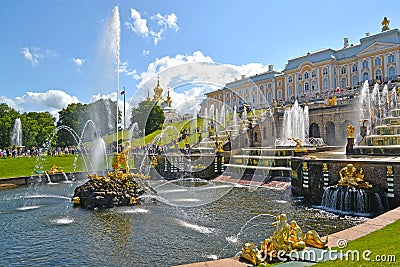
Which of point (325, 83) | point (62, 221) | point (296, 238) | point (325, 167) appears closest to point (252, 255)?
point (296, 238)

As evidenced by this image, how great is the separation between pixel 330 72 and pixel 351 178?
5411 cm

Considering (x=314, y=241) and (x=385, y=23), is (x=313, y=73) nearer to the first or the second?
(x=385, y=23)

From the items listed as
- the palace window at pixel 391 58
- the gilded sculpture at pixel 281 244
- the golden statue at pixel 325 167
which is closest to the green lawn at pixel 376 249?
the gilded sculpture at pixel 281 244

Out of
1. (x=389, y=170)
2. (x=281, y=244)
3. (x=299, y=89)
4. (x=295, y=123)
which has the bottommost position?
→ (x=281, y=244)

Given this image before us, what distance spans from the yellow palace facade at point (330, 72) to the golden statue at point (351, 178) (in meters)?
33.9

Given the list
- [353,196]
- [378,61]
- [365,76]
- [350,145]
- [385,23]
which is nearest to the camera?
[353,196]

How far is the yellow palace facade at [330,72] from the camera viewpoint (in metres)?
53.3

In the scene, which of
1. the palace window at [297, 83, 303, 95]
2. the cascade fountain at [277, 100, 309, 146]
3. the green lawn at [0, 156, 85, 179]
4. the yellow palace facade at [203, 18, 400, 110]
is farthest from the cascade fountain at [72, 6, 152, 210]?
the palace window at [297, 83, 303, 95]

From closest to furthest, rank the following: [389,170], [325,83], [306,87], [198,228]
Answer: [198,228] < [389,170] < [325,83] < [306,87]

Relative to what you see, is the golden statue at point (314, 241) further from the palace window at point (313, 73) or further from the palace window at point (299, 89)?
the palace window at point (299, 89)

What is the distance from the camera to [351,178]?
13.3 metres

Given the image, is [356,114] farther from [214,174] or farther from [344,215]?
[344,215]

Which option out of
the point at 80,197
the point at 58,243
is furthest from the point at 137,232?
the point at 80,197

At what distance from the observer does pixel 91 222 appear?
1196 cm
